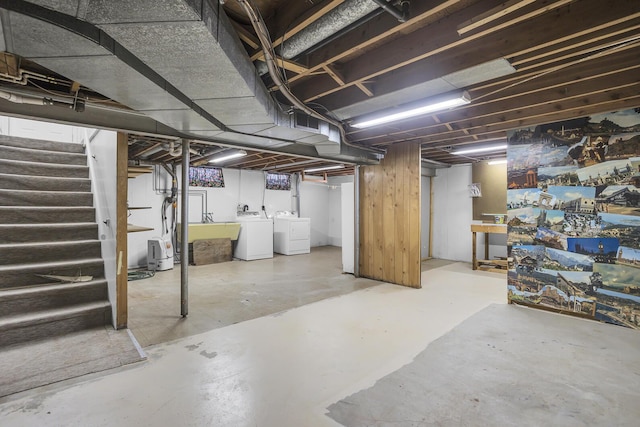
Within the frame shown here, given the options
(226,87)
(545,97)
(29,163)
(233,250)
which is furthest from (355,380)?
(233,250)

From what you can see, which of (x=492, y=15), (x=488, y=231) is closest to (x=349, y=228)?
(x=488, y=231)

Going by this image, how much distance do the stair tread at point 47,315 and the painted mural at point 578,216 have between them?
16.5 feet

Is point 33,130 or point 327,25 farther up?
point 33,130

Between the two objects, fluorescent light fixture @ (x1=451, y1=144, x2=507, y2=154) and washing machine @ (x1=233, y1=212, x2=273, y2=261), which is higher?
fluorescent light fixture @ (x1=451, y1=144, x2=507, y2=154)

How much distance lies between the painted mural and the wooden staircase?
5.06 metres

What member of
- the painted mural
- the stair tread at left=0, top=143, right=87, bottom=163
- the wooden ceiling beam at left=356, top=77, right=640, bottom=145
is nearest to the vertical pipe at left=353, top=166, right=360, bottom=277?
the wooden ceiling beam at left=356, top=77, right=640, bottom=145

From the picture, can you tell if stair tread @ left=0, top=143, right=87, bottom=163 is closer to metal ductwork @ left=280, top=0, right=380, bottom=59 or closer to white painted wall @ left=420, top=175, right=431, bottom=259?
metal ductwork @ left=280, top=0, right=380, bottom=59

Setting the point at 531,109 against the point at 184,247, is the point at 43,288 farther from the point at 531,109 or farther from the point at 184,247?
the point at 531,109

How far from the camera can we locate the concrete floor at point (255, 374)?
1.91 m

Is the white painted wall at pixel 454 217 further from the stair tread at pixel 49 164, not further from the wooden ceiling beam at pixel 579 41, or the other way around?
the stair tread at pixel 49 164

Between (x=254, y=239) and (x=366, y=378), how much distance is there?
18.5 feet

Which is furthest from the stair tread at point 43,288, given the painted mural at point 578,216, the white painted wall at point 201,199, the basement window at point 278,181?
the basement window at point 278,181

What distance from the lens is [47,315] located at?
284cm

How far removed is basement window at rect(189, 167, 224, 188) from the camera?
24.6 feet
